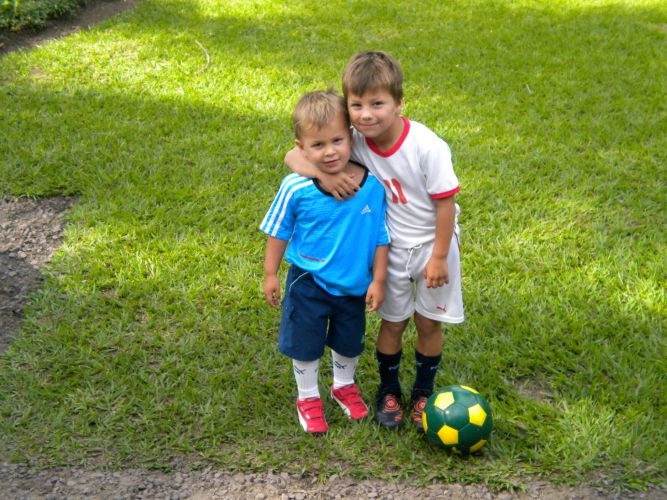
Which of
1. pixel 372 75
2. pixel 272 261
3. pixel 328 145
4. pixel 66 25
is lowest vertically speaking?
pixel 272 261

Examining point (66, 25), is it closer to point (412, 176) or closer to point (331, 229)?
point (331, 229)

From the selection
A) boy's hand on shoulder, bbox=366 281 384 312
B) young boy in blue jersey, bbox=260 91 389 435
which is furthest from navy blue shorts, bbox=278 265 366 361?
boy's hand on shoulder, bbox=366 281 384 312

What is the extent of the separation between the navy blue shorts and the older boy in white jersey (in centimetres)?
14

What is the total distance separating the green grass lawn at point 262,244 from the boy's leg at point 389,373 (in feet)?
0.25

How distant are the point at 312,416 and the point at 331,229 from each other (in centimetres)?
91

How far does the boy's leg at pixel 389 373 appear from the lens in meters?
3.10

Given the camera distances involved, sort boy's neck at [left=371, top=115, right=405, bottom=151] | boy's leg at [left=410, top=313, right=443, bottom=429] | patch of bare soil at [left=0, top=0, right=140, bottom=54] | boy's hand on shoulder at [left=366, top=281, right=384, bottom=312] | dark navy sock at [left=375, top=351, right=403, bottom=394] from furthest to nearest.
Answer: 1. patch of bare soil at [left=0, top=0, right=140, bottom=54]
2. dark navy sock at [left=375, top=351, right=403, bottom=394]
3. boy's leg at [left=410, top=313, right=443, bottom=429]
4. boy's hand on shoulder at [left=366, top=281, right=384, bottom=312]
5. boy's neck at [left=371, top=115, right=405, bottom=151]

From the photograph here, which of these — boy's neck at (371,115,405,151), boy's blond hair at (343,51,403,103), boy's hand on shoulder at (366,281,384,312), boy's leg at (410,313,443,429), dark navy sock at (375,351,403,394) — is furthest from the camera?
dark navy sock at (375,351,403,394)

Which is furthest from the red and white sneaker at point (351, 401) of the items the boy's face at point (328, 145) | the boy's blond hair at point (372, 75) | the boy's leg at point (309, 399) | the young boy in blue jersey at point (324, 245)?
the boy's blond hair at point (372, 75)

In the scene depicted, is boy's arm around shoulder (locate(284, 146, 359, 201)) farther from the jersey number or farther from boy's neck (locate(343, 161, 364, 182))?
the jersey number

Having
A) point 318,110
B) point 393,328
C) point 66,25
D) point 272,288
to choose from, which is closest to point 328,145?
point 318,110

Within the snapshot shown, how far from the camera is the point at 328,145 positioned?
2.64 m

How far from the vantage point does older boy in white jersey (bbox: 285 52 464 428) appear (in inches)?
101

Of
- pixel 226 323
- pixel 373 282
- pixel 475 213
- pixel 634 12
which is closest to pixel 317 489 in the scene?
pixel 373 282
